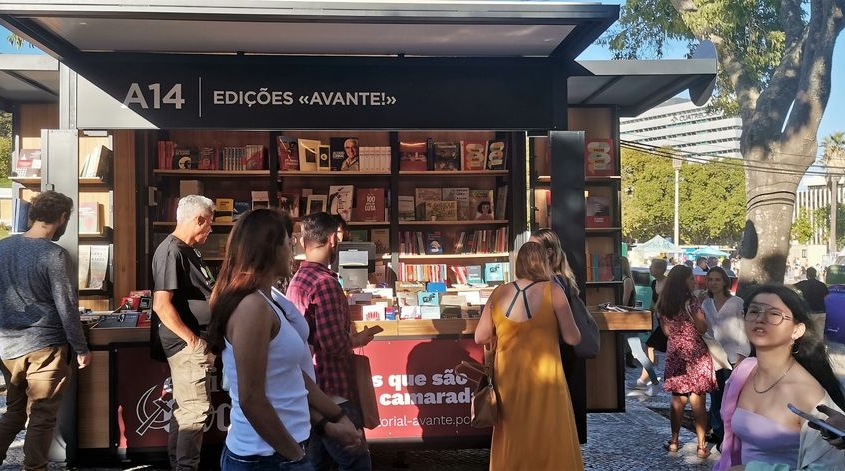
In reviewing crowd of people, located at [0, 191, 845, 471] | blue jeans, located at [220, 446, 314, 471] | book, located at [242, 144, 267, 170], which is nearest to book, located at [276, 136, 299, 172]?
book, located at [242, 144, 267, 170]

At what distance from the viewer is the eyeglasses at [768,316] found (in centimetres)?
265

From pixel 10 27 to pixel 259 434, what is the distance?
12.9ft

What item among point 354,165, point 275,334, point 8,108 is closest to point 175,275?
point 275,334

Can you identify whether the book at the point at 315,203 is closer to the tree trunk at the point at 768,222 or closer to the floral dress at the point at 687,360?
the floral dress at the point at 687,360

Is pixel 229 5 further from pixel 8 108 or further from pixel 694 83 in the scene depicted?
pixel 8 108

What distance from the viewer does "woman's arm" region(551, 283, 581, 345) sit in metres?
4.08

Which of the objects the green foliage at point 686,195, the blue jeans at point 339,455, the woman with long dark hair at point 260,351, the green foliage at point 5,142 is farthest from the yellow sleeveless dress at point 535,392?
the green foliage at point 686,195

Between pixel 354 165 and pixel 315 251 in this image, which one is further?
pixel 354 165

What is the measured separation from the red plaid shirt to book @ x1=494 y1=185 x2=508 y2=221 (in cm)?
524

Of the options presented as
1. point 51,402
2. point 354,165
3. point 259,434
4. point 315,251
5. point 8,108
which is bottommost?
point 51,402

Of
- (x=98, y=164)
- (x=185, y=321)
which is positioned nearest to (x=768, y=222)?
(x=98, y=164)

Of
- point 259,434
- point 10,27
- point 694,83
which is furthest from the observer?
point 694,83

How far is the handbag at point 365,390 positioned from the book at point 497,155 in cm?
524

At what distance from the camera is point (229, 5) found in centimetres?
482
